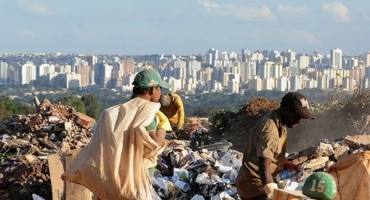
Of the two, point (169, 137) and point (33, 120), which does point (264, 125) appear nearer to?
point (169, 137)

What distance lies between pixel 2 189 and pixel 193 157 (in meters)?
2.44

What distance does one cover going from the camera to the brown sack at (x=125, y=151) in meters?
5.03

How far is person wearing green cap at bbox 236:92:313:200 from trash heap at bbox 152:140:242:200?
10.5 feet

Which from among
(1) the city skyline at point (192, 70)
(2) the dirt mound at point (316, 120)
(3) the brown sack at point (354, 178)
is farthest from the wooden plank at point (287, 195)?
(1) the city skyline at point (192, 70)

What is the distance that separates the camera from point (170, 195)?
876 cm

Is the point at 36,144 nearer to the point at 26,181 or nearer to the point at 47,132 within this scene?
the point at 47,132

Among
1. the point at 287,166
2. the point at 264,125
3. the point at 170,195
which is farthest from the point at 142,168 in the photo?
the point at 170,195

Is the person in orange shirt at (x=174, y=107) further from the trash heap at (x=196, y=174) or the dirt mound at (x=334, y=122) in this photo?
the dirt mound at (x=334, y=122)

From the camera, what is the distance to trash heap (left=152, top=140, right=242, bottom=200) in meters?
8.79

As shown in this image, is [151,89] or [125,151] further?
[151,89]

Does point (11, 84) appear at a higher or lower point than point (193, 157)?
lower

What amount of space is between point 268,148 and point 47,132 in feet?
31.6

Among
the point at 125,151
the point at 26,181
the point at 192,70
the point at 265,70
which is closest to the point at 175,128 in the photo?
the point at 26,181

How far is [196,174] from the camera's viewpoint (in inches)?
368
